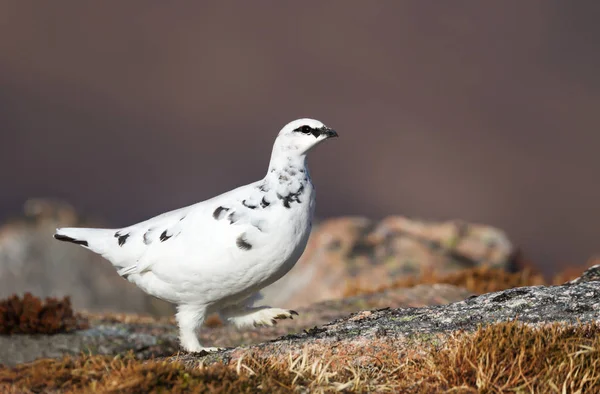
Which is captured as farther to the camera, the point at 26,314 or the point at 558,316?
the point at 26,314

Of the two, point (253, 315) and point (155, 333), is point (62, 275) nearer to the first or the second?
point (155, 333)

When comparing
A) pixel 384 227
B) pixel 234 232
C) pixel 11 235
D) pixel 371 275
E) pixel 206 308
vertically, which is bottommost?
pixel 206 308

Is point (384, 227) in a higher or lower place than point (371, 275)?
higher

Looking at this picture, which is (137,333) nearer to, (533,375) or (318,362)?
(318,362)

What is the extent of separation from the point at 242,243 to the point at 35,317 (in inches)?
169

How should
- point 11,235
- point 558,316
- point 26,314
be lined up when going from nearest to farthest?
1. point 558,316
2. point 26,314
3. point 11,235

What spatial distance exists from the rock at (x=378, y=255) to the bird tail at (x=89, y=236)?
7.57 m

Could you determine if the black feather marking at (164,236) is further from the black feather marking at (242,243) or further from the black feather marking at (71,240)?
the black feather marking at (71,240)

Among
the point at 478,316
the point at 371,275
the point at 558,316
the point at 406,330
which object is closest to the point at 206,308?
the point at 406,330

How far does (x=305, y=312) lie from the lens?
1026 cm

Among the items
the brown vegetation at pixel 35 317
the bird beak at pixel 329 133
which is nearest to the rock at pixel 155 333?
the brown vegetation at pixel 35 317

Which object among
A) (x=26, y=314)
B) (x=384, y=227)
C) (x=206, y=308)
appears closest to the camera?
(x=206, y=308)

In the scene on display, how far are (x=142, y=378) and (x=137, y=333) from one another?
5957 mm

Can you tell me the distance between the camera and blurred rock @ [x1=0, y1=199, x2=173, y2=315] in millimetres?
17734
